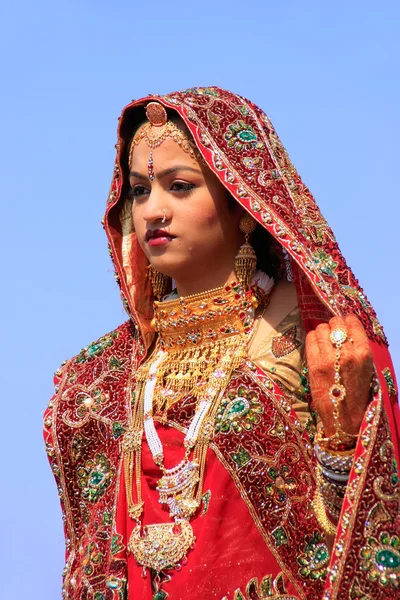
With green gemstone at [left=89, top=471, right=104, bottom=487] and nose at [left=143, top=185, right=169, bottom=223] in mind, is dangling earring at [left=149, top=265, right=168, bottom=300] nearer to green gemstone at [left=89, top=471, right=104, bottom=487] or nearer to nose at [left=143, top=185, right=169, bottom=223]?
nose at [left=143, top=185, right=169, bottom=223]

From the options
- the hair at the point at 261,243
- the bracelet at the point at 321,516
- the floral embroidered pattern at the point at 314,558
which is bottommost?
the floral embroidered pattern at the point at 314,558

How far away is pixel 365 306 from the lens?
27.2 feet

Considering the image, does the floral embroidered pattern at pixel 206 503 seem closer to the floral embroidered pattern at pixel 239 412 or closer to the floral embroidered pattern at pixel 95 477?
the floral embroidered pattern at pixel 239 412

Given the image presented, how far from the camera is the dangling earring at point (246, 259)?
28.6ft

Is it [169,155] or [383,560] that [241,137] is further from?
[383,560]

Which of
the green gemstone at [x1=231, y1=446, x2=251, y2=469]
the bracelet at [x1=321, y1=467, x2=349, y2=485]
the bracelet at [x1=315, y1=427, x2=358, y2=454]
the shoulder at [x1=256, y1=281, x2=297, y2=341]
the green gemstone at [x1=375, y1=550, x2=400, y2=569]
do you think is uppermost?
the shoulder at [x1=256, y1=281, x2=297, y2=341]

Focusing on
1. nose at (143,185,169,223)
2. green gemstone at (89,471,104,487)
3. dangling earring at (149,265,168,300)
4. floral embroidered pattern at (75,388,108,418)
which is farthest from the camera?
dangling earring at (149,265,168,300)

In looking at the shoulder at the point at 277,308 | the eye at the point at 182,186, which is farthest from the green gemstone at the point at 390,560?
the eye at the point at 182,186

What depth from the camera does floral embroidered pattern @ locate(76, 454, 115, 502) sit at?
891cm

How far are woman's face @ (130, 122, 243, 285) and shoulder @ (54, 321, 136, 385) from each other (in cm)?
73

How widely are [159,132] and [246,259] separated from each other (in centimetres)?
82

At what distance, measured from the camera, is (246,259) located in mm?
8727

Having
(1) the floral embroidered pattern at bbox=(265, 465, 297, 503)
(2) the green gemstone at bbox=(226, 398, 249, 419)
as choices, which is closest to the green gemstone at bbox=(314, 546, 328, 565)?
(1) the floral embroidered pattern at bbox=(265, 465, 297, 503)

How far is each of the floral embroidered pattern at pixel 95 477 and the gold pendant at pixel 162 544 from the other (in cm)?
55
